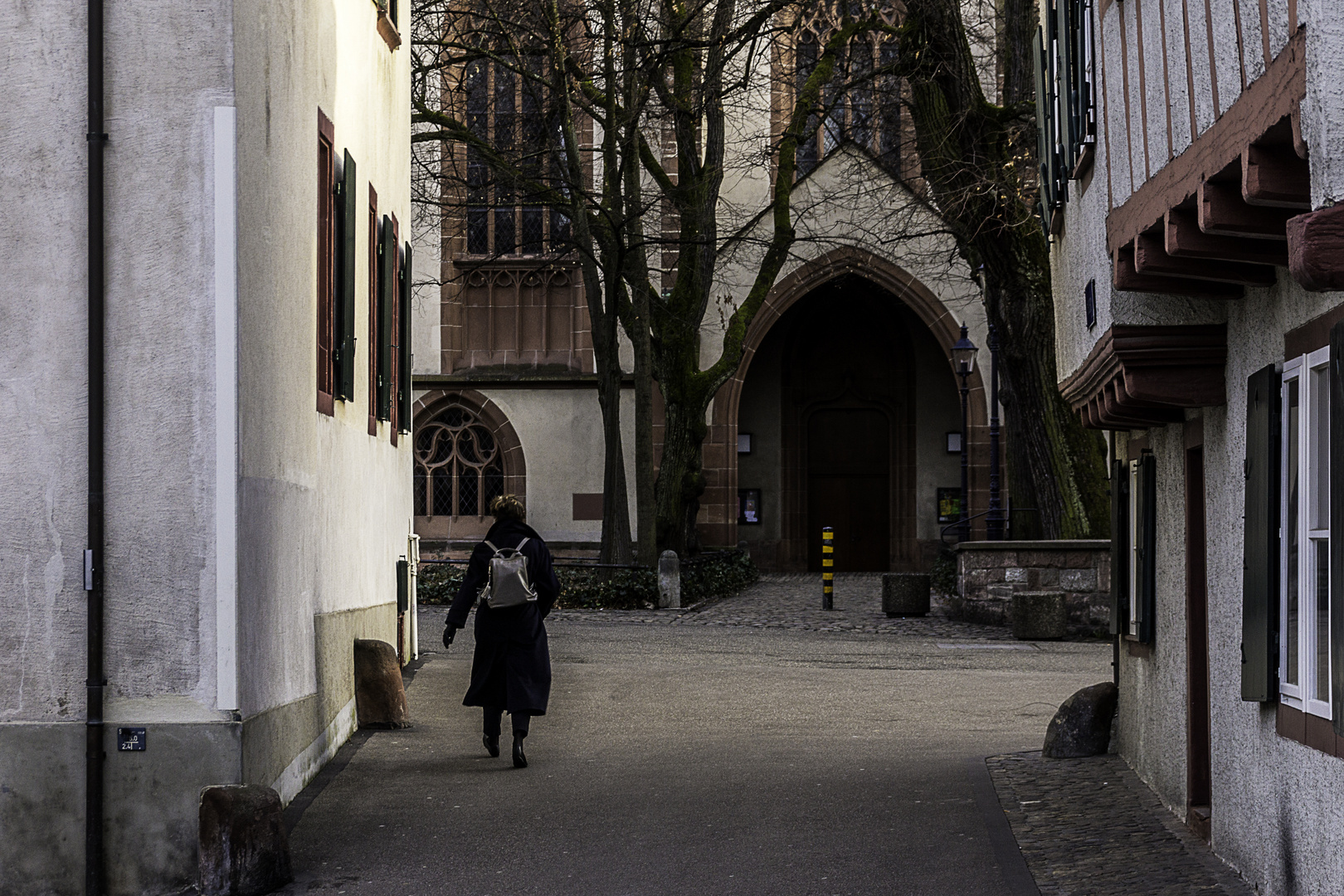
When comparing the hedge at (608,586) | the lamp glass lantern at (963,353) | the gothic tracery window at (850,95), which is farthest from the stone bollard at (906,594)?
the gothic tracery window at (850,95)

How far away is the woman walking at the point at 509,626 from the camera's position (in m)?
10.3

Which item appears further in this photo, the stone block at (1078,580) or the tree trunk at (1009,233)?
the tree trunk at (1009,233)

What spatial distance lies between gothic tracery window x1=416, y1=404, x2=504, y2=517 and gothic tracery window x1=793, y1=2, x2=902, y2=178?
7850 millimetres

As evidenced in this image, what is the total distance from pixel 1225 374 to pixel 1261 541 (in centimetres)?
128

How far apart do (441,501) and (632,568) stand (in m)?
9.09

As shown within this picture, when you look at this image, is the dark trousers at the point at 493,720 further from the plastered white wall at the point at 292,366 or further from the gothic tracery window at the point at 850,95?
the gothic tracery window at the point at 850,95

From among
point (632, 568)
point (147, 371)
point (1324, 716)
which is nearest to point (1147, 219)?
point (1324, 716)

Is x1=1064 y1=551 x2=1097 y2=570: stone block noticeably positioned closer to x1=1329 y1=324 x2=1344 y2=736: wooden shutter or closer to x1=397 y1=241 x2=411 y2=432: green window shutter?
x1=397 y1=241 x2=411 y2=432: green window shutter

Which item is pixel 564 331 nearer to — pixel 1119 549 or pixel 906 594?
pixel 906 594

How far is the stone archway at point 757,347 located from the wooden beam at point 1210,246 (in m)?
25.7

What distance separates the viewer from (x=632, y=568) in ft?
79.5

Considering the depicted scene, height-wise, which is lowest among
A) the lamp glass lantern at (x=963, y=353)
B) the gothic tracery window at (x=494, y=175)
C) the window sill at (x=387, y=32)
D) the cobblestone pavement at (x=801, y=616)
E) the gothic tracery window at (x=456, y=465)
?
the cobblestone pavement at (x=801, y=616)

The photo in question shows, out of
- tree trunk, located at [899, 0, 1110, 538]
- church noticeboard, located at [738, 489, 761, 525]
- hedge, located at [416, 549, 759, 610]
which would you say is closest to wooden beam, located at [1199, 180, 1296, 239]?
tree trunk, located at [899, 0, 1110, 538]

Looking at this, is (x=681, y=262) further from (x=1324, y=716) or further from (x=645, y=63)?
(x=1324, y=716)
